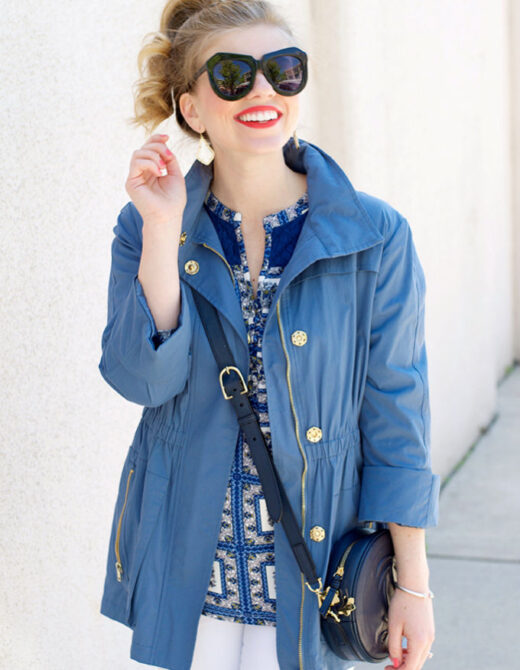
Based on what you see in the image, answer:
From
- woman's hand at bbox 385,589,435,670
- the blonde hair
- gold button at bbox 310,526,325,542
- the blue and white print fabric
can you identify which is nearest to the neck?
the blue and white print fabric

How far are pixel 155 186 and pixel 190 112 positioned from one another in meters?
0.36

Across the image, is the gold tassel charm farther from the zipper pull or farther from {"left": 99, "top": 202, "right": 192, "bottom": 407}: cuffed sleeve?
the zipper pull

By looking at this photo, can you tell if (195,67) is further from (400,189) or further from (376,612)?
(400,189)

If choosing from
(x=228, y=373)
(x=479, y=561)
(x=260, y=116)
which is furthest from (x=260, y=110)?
(x=479, y=561)

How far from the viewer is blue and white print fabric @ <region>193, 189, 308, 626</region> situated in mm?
2135

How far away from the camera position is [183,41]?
231 cm

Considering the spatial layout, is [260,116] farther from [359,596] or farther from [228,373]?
[359,596]

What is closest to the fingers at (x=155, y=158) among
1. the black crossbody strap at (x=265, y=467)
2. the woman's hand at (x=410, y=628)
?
the black crossbody strap at (x=265, y=467)

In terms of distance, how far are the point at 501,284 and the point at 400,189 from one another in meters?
3.69

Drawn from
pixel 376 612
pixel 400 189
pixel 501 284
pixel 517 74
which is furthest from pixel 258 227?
pixel 517 74

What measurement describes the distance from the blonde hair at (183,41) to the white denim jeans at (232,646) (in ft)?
3.98

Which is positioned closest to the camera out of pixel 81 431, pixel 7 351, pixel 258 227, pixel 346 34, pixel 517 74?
pixel 258 227

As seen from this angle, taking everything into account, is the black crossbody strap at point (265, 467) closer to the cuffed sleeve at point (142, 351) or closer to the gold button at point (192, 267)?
the cuffed sleeve at point (142, 351)

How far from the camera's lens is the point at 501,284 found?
8562mm
